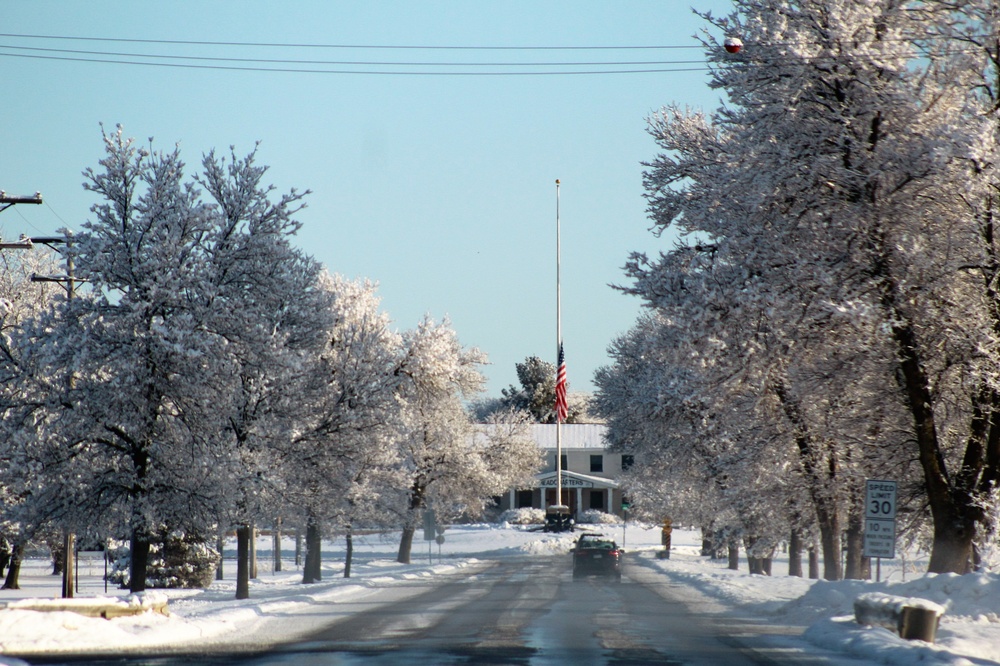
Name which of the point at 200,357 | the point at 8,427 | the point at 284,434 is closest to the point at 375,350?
the point at 284,434

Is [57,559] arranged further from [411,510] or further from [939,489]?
[939,489]

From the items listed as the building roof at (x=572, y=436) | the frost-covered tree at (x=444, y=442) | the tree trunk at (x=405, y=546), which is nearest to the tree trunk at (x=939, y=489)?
the frost-covered tree at (x=444, y=442)

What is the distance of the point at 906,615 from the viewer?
1462 cm

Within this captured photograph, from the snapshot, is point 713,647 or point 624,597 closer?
point 713,647

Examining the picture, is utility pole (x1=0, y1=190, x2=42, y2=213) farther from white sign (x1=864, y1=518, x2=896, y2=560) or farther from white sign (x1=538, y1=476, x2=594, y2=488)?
white sign (x1=538, y1=476, x2=594, y2=488)

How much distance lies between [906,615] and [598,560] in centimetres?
2454

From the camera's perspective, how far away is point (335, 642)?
1584 centimetres

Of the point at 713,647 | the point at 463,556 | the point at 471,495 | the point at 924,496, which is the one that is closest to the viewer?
the point at 713,647

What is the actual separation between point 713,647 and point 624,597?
45.8 feet

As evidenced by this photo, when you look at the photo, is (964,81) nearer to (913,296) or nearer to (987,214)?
(987,214)

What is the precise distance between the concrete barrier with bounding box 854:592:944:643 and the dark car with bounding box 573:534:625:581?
22953 mm

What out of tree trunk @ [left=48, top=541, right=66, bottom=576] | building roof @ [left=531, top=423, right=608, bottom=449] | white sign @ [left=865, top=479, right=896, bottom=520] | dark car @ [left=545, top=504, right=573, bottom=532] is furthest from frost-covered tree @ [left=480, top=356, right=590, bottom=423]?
white sign @ [left=865, top=479, right=896, bottom=520]

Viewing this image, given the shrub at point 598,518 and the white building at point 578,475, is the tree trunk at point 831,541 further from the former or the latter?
the white building at point 578,475

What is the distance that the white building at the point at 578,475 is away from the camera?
106312mm
